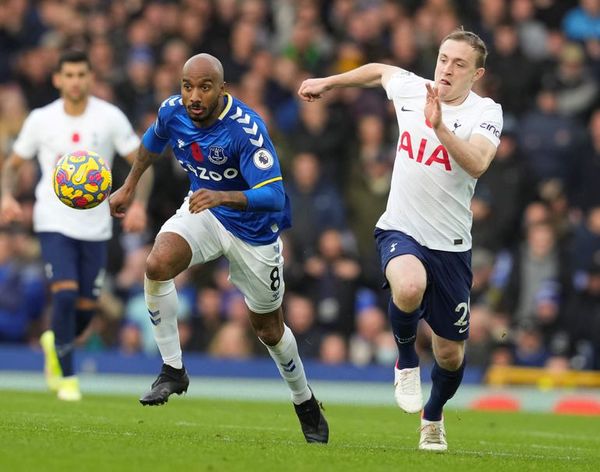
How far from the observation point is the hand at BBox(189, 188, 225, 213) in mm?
9250

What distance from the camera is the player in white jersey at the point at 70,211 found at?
1428cm

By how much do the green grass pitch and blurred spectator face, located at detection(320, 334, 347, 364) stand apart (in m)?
2.59

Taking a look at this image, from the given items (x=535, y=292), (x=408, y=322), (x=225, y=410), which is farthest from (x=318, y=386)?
(x=408, y=322)

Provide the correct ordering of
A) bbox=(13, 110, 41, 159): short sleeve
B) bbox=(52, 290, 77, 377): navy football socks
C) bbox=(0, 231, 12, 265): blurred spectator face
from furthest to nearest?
bbox=(0, 231, 12, 265): blurred spectator face < bbox=(13, 110, 41, 159): short sleeve < bbox=(52, 290, 77, 377): navy football socks

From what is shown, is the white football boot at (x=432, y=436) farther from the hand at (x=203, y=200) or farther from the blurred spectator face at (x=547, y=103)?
the blurred spectator face at (x=547, y=103)

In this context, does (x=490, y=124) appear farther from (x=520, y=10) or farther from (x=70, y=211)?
(x=520, y=10)

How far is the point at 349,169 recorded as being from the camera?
1984 cm


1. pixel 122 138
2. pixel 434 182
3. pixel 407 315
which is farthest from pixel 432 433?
pixel 122 138

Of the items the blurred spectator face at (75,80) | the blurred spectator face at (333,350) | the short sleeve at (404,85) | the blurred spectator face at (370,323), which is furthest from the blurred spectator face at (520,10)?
the short sleeve at (404,85)

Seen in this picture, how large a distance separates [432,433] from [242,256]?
1.88 meters

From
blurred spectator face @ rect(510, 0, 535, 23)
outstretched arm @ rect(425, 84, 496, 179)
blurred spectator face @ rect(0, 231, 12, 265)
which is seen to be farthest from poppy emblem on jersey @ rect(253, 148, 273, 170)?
blurred spectator face @ rect(510, 0, 535, 23)

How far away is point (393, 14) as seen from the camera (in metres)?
21.2

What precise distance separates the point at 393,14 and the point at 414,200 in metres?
11.4

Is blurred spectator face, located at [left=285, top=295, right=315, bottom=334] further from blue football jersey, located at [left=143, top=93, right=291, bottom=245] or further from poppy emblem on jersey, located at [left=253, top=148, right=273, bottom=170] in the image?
poppy emblem on jersey, located at [left=253, top=148, right=273, bottom=170]
